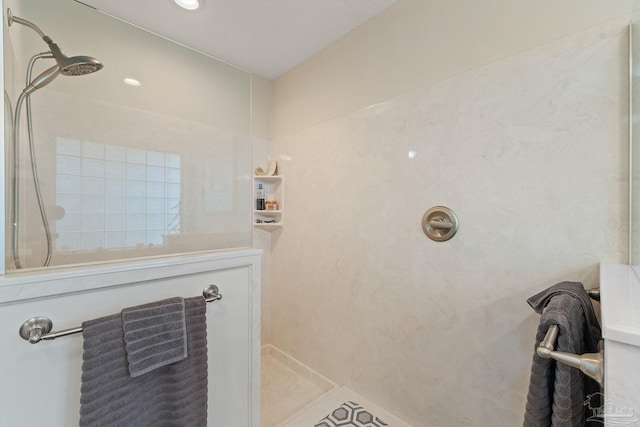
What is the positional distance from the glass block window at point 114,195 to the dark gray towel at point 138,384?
0.39 metres

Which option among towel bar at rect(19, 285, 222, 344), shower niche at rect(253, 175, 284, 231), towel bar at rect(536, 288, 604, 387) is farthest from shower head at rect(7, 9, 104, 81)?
towel bar at rect(536, 288, 604, 387)

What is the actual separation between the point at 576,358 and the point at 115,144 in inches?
63.2

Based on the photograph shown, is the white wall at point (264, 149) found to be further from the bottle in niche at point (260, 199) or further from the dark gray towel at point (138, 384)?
the dark gray towel at point (138, 384)

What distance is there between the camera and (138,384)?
765mm

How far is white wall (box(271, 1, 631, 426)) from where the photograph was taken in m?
0.92

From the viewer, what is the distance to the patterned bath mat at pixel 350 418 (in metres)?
1.41

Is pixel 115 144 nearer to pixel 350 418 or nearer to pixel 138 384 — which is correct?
pixel 138 384

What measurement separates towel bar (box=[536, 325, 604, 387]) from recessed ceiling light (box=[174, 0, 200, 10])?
2016mm

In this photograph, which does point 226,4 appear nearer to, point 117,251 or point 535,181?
point 117,251

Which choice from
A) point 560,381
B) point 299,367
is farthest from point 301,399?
point 560,381

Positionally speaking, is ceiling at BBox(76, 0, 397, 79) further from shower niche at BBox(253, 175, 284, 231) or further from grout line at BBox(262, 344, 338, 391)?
grout line at BBox(262, 344, 338, 391)

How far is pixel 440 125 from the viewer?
4.16 ft

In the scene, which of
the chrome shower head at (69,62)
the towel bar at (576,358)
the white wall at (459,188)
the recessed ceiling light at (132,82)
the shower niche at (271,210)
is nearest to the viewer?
the towel bar at (576,358)

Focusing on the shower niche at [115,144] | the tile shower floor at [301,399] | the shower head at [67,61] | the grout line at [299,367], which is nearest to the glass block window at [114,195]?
the shower niche at [115,144]
